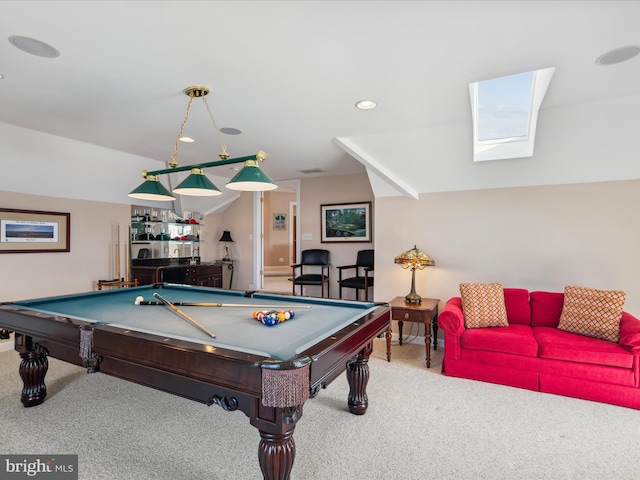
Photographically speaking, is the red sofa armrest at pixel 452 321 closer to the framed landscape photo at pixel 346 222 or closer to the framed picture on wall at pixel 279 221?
the framed landscape photo at pixel 346 222

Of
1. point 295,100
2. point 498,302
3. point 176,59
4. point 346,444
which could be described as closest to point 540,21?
point 295,100

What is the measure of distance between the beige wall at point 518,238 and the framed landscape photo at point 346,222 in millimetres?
1242

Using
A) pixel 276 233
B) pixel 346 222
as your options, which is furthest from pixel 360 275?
pixel 276 233

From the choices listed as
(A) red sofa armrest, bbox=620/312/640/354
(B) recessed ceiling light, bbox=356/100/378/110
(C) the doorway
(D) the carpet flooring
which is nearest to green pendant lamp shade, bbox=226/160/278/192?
(B) recessed ceiling light, bbox=356/100/378/110

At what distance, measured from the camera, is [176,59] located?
215 centimetres

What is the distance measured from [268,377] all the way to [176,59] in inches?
78.8

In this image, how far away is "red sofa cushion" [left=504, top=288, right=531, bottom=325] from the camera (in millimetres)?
3359

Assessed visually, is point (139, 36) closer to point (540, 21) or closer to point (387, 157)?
point (540, 21)

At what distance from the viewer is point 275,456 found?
4.66 feet

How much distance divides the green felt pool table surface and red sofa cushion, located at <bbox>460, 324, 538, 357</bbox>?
4.19 feet

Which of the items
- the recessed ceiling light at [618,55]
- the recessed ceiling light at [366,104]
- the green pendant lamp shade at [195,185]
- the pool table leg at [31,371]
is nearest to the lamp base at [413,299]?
the recessed ceiling light at [366,104]

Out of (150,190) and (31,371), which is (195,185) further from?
(31,371)

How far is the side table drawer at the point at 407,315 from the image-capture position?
3.42m

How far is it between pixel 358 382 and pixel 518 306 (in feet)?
6.48
